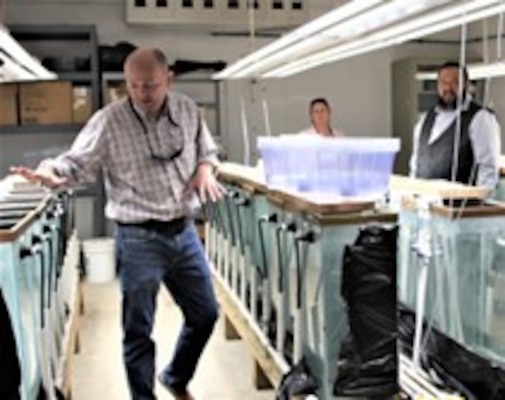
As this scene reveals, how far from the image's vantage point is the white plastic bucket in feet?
18.3

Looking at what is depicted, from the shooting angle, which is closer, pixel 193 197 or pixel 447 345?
pixel 447 345

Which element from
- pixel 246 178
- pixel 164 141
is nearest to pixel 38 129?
pixel 246 178

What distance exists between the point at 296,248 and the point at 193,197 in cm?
63

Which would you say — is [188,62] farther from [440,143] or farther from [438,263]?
[438,263]

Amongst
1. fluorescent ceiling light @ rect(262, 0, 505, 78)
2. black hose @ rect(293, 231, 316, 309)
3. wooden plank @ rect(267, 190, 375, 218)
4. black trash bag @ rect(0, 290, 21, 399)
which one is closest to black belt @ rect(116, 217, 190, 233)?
black hose @ rect(293, 231, 316, 309)

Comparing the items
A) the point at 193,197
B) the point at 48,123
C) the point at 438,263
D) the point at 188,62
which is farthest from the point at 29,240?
the point at 188,62

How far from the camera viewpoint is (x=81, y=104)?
579 cm

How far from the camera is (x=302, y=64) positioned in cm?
412

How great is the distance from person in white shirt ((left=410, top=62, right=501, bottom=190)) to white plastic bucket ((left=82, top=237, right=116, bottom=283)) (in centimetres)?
287

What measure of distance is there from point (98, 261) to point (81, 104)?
55.5 inches

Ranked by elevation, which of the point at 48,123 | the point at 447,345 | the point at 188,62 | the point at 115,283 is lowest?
the point at 115,283

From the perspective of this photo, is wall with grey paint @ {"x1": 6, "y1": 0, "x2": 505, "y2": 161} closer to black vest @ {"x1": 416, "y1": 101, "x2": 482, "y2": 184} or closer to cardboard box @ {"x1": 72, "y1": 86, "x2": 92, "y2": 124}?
cardboard box @ {"x1": 72, "y1": 86, "x2": 92, "y2": 124}

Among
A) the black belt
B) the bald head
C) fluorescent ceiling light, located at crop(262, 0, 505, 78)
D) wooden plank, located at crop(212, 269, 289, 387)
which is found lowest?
wooden plank, located at crop(212, 269, 289, 387)

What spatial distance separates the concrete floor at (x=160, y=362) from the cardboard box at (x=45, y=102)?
1877 millimetres
